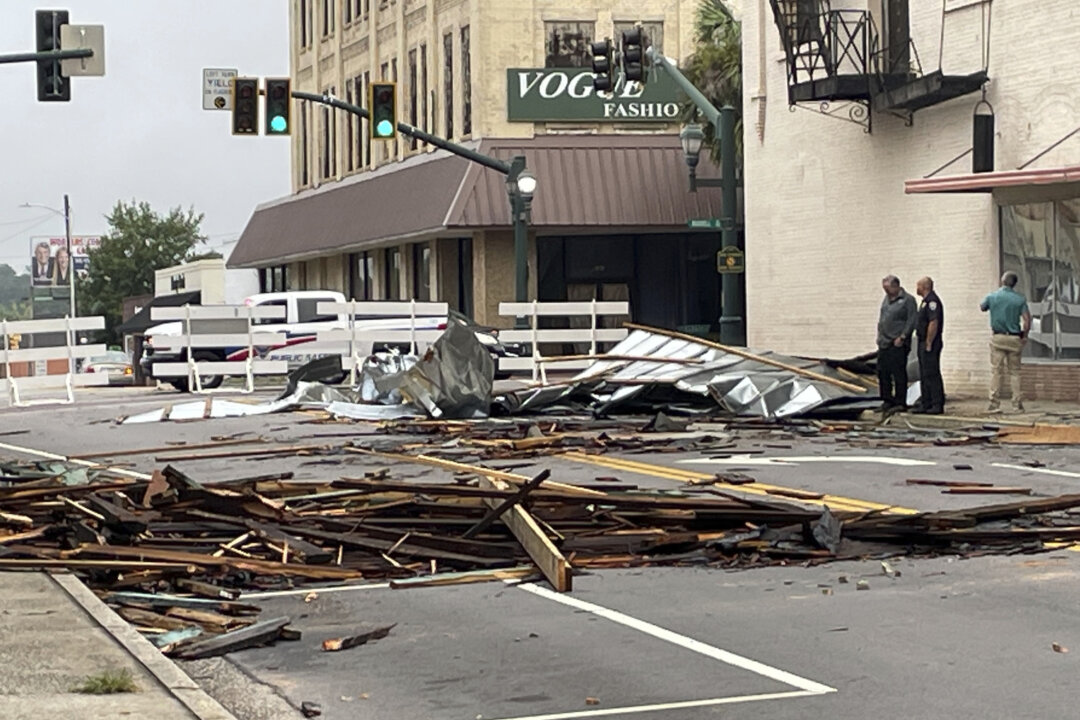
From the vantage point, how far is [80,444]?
22.8m

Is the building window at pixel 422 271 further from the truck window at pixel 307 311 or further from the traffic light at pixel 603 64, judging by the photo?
the traffic light at pixel 603 64

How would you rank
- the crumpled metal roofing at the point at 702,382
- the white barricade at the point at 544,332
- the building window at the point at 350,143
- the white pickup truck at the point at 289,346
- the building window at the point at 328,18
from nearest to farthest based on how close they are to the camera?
the crumpled metal roofing at the point at 702,382, the white barricade at the point at 544,332, the white pickup truck at the point at 289,346, the building window at the point at 350,143, the building window at the point at 328,18

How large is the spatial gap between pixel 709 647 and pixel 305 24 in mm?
58204

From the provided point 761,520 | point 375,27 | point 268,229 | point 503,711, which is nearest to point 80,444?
point 761,520

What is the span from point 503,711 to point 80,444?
52.7 ft

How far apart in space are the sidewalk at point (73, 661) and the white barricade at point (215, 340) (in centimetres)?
2592

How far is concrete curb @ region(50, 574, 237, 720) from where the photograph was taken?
730cm

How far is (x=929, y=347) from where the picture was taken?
24.8m

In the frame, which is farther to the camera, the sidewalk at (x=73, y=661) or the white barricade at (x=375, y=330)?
the white barricade at (x=375, y=330)

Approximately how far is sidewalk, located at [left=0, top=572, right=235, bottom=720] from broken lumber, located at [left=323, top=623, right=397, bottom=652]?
2.84ft

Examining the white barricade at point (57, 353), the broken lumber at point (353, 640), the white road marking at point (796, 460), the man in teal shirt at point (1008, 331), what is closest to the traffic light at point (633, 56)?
the man in teal shirt at point (1008, 331)

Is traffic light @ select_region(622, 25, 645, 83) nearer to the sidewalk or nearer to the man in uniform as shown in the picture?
the man in uniform

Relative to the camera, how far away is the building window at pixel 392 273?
54.7 metres

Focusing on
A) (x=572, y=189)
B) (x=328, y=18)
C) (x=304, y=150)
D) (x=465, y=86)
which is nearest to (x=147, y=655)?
(x=572, y=189)
